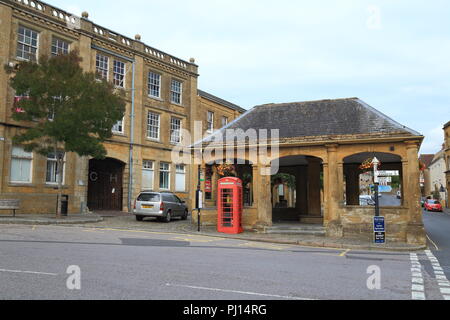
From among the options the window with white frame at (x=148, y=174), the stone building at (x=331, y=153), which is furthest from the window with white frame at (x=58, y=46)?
the stone building at (x=331, y=153)

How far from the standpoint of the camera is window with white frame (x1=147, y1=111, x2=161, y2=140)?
105 ft

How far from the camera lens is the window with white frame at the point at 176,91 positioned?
34125 mm

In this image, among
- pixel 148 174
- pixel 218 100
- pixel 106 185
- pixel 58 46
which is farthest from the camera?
pixel 218 100

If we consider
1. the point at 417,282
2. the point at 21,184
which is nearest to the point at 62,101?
the point at 21,184

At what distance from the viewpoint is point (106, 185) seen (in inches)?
1181

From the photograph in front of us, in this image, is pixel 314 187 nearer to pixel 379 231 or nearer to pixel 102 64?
pixel 379 231

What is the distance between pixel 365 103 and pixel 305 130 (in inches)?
134

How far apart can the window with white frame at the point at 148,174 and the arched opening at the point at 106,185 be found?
5.89ft

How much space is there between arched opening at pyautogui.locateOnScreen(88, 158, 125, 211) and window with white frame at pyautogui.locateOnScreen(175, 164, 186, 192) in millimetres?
5324

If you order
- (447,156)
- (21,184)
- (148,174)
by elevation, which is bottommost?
(21,184)

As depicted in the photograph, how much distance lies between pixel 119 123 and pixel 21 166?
25.5 feet

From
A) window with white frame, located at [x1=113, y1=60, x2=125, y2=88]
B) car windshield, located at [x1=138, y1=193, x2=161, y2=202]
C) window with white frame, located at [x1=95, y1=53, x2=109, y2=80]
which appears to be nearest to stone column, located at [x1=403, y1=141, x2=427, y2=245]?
car windshield, located at [x1=138, y1=193, x2=161, y2=202]

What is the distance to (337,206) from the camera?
713 inches
